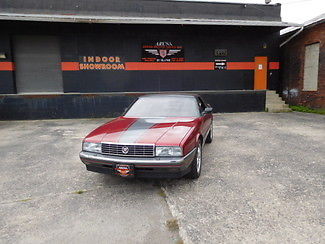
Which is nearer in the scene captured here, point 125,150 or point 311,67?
point 125,150

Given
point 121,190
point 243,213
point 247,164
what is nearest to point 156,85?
point 247,164

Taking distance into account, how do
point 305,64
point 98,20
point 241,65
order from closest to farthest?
point 98,20 < point 305,64 < point 241,65

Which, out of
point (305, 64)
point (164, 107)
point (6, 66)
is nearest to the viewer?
point (164, 107)

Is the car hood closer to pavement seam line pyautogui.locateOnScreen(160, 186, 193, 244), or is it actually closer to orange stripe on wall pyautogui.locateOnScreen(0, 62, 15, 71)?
pavement seam line pyautogui.locateOnScreen(160, 186, 193, 244)

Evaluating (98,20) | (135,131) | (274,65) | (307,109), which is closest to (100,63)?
(98,20)

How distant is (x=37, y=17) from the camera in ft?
28.7

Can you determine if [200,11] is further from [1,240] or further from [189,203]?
[1,240]

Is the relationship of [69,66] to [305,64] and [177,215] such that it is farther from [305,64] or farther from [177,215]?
[305,64]

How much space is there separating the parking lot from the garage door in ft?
20.4

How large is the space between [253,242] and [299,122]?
25.7 ft

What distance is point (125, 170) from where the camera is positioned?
9.43ft

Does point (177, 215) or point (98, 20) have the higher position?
point (98, 20)

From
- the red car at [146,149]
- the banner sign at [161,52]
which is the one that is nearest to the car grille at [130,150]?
the red car at [146,149]

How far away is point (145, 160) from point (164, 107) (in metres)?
1.70
